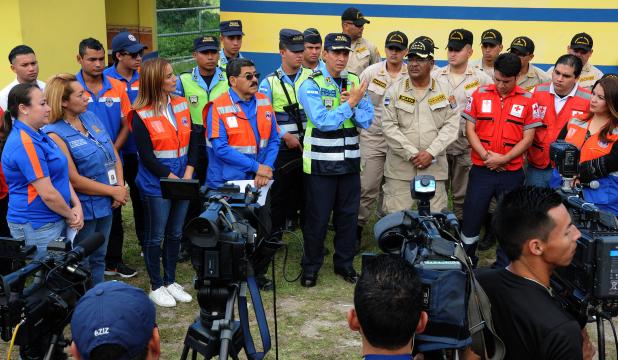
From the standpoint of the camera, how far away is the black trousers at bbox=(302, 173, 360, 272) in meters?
5.54

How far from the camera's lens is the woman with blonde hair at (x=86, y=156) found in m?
4.47

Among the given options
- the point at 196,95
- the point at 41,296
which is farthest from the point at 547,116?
the point at 41,296

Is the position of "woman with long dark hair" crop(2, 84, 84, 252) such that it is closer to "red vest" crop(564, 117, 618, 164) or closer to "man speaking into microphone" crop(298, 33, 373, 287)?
"man speaking into microphone" crop(298, 33, 373, 287)

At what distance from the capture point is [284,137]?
6152 millimetres

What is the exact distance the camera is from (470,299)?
2.43m

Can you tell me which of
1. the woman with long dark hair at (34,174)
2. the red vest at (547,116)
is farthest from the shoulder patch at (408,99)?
the woman with long dark hair at (34,174)

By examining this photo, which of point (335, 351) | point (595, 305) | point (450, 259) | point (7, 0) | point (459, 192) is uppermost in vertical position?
point (7, 0)

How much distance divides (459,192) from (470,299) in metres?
4.49

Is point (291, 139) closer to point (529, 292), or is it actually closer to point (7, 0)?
point (7, 0)

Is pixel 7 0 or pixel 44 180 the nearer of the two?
pixel 44 180

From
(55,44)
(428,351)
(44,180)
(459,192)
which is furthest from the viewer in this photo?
(55,44)

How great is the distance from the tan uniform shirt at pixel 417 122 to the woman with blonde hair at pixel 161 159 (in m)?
1.66

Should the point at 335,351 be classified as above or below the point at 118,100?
below

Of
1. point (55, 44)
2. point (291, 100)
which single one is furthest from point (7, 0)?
point (291, 100)
